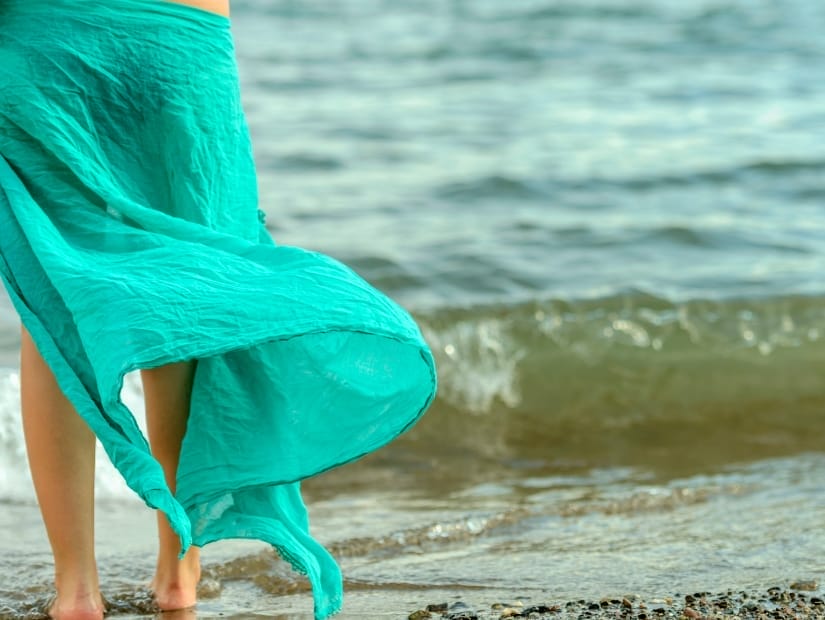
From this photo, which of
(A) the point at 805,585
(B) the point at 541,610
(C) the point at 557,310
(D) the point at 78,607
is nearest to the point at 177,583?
(D) the point at 78,607

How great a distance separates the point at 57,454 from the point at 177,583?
445 mm

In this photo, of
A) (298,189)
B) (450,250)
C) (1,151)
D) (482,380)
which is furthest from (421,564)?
(298,189)

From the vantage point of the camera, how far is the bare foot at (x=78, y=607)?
7.91ft

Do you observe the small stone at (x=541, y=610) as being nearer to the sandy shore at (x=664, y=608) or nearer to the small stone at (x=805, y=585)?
the sandy shore at (x=664, y=608)

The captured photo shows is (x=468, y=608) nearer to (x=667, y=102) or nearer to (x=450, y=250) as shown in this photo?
(x=450, y=250)

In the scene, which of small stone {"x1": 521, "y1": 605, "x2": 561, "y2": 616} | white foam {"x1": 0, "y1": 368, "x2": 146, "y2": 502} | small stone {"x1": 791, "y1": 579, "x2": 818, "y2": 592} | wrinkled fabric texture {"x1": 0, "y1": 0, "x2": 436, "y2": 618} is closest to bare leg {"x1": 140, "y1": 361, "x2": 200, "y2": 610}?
wrinkled fabric texture {"x1": 0, "y1": 0, "x2": 436, "y2": 618}

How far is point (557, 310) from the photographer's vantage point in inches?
216

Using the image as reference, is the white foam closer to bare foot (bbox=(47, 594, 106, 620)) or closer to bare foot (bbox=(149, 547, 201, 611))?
bare foot (bbox=(149, 547, 201, 611))

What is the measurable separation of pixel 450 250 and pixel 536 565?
3436 millimetres

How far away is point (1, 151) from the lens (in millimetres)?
2186

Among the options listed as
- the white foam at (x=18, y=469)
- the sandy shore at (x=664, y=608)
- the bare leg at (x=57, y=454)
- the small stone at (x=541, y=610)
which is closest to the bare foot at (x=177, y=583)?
the bare leg at (x=57, y=454)

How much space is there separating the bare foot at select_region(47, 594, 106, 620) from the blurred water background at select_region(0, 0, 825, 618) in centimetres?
30

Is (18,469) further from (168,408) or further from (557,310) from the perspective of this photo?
(557,310)

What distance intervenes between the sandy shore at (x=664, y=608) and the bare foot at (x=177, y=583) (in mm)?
443
